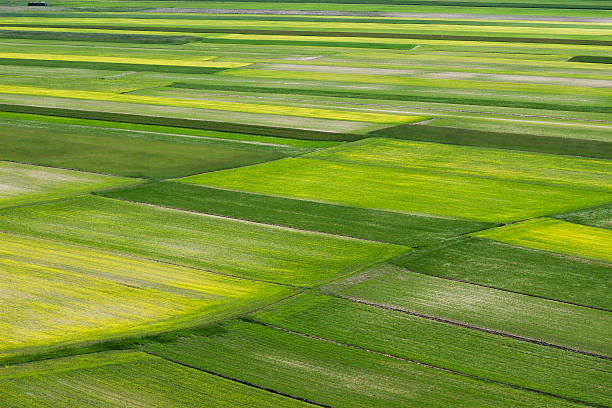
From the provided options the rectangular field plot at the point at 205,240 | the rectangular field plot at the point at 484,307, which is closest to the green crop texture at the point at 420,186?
the rectangular field plot at the point at 205,240

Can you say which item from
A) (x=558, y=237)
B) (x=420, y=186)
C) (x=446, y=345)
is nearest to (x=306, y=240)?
(x=558, y=237)

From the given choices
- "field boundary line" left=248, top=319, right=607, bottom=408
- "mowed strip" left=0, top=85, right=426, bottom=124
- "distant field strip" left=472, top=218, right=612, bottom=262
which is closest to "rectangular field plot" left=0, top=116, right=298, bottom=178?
"mowed strip" left=0, top=85, right=426, bottom=124

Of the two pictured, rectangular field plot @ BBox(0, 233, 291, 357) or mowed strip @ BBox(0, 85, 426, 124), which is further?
mowed strip @ BBox(0, 85, 426, 124)

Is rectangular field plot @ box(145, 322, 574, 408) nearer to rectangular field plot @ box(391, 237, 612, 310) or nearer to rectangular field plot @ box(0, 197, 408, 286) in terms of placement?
rectangular field plot @ box(0, 197, 408, 286)

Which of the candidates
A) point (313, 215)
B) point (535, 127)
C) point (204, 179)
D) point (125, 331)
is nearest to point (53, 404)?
point (125, 331)

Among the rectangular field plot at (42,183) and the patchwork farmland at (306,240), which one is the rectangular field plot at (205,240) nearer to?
the patchwork farmland at (306,240)

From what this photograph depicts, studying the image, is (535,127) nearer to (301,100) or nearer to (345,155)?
(345,155)
